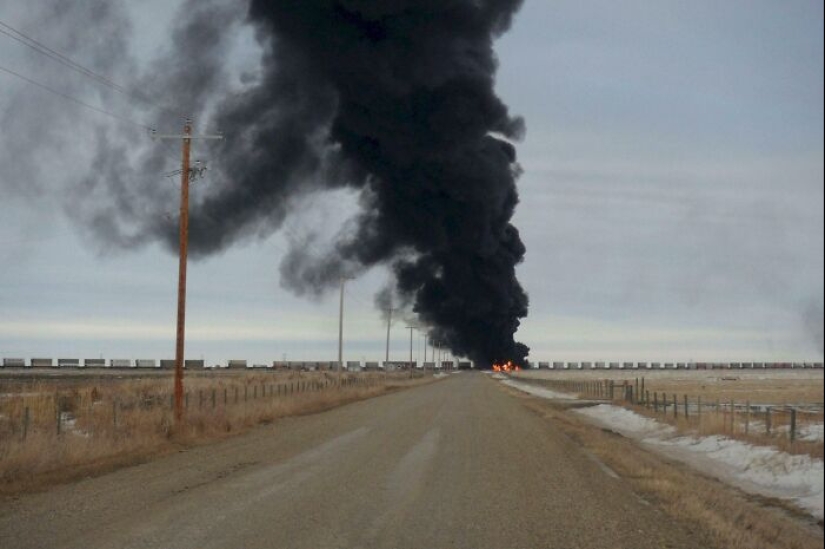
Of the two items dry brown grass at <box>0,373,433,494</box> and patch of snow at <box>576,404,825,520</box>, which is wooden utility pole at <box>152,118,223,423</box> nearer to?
dry brown grass at <box>0,373,433,494</box>

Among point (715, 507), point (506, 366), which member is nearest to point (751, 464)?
point (715, 507)

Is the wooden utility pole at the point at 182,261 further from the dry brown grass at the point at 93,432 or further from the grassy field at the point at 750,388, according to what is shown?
the grassy field at the point at 750,388

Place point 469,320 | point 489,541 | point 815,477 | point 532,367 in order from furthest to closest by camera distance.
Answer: point 532,367
point 469,320
point 815,477
point 489,541

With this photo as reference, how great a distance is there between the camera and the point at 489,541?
8.80 metres

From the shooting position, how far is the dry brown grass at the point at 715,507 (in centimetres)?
948

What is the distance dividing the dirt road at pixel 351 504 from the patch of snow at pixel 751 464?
248 cm

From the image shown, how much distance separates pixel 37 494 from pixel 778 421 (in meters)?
20.9

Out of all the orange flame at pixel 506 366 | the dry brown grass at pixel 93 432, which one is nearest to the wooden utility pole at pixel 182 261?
the dry brown grass at pixel 93 432

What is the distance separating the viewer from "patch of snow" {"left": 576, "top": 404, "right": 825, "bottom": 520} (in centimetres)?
1320

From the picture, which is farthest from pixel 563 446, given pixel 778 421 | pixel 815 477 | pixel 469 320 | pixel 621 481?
pixel 469 320

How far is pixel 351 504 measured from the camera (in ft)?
36.0

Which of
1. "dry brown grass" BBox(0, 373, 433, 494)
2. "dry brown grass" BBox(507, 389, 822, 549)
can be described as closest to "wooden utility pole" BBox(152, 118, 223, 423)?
"dry brown grass" BBox(0, 373, 433, 494)

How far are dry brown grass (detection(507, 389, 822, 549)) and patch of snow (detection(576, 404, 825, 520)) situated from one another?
0.39 metres

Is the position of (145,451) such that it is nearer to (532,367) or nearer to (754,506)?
(754,506)
